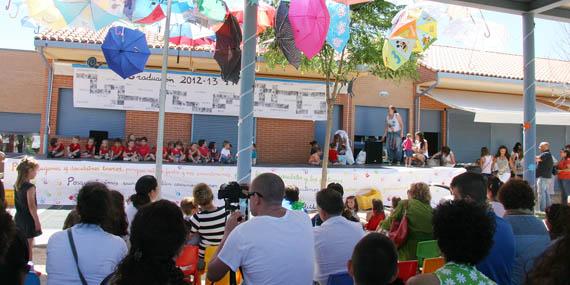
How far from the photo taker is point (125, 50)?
7758mm

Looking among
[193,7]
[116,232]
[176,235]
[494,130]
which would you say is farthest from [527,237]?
[494,130]

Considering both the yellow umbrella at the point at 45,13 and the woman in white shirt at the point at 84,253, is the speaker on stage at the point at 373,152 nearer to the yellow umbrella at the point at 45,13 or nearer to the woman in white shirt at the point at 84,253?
the yellow umbrella at the point at 45,13

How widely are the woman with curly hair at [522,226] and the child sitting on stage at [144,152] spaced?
12.5 metres

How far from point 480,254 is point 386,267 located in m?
0.49

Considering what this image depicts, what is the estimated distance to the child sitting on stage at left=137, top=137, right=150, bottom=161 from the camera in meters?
14.5

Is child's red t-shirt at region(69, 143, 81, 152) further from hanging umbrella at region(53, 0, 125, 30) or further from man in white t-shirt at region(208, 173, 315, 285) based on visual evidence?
man in white t-shirt at region(208, 173, 315, 285)

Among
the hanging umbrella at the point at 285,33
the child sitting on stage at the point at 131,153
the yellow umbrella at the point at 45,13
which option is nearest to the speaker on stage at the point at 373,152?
the child sitting on stage at the point at 131,153

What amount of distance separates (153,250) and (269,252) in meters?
0.87

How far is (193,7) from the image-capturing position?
734 cm

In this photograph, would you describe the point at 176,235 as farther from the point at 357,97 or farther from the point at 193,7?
the point at 357,97

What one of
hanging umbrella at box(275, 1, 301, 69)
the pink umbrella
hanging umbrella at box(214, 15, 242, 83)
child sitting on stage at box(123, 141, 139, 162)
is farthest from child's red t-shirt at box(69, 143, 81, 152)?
the pink umbrella

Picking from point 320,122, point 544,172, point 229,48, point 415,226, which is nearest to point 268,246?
point 415,226

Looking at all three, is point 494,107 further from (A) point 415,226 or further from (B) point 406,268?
(B) point 406,268

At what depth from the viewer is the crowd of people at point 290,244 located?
212 centimetres
